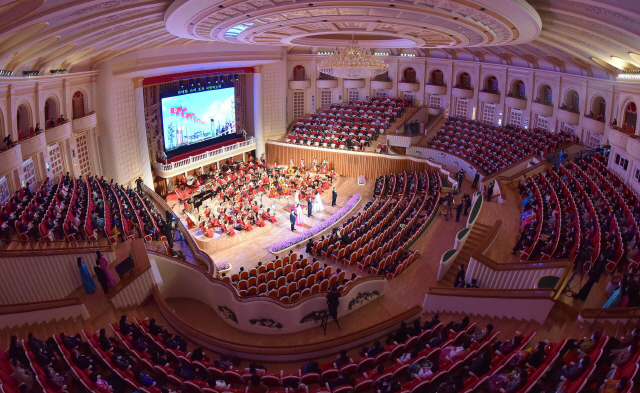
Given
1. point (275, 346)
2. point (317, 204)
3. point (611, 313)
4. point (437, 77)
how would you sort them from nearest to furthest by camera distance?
point (611, 313) → point (275, 346) → point (317, 204) → point (437, 77)

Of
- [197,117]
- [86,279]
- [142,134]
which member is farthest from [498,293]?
[197,117]

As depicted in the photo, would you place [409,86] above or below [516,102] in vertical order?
above

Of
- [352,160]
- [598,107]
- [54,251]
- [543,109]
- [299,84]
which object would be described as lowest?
[352,160]

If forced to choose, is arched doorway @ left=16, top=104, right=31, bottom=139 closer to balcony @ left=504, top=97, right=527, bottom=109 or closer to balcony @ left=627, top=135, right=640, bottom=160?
balcony @ left=627, top=135, right=640, bottom=160

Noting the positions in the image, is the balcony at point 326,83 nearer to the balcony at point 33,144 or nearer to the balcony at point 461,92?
the balcony at point 461,92

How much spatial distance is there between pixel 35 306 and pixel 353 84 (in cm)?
2253

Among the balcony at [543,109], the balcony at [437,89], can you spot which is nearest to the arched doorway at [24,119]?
the balcony at [437,89]

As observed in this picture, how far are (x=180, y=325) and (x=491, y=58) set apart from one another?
828 inches

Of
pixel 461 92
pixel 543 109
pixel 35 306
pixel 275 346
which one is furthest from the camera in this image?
pixel 461 92

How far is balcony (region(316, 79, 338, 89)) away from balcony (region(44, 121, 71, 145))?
50.5 ft

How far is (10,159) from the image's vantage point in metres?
11.3

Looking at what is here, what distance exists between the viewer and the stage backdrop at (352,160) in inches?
856

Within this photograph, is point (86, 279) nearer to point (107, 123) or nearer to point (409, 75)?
point (107, 123)

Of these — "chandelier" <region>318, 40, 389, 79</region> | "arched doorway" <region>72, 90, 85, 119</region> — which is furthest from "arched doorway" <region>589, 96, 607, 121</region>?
"arched doorway" <region>72, 90, 85, 119</region>
